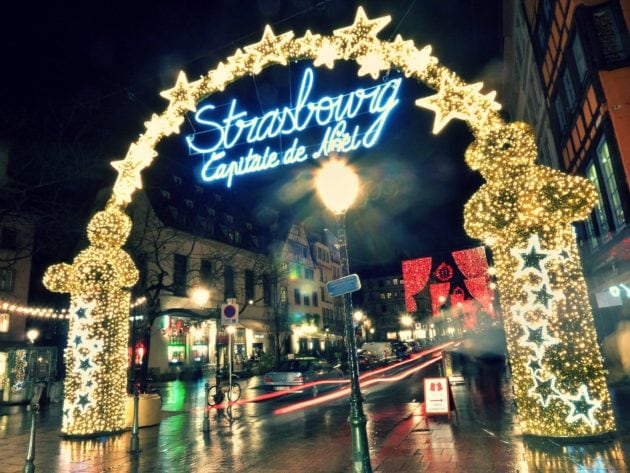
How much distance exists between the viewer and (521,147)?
296 inches

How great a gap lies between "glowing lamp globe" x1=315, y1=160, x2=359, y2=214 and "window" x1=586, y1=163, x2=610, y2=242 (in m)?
11.0

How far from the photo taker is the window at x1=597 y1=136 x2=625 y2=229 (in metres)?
12.6

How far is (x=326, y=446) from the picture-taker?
27.9 feet

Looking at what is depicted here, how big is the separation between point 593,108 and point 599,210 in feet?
11.4

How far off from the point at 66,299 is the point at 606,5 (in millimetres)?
32250

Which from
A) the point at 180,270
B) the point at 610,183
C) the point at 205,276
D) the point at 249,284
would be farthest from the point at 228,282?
the point at 610,183

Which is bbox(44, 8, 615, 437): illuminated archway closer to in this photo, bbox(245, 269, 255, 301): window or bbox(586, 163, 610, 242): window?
bbox(586, 163, 610, 242): window

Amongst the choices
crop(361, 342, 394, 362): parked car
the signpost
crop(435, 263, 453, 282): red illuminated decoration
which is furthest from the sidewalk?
crop(361, 342, 394, 362): parked car

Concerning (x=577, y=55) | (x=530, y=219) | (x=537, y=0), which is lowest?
(x=530, y=219)

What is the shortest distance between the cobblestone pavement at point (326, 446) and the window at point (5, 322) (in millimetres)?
15617

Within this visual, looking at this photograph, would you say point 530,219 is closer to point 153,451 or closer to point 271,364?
point 153,451

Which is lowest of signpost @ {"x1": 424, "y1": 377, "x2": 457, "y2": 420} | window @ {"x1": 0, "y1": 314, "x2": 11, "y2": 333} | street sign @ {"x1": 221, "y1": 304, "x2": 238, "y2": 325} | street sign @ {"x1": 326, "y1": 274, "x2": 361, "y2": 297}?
signpost @ {"x1": 424, "y1": 377, "x2": 457, "y2": 420}

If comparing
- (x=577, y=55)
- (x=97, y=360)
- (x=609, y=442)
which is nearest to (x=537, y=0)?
(x=577, y=55)

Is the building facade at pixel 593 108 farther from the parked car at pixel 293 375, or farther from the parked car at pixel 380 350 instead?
the parked car at pixel 380 350
